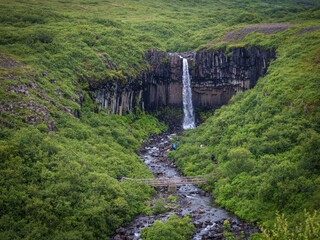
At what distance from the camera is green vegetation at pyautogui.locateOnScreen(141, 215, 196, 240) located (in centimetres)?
2428

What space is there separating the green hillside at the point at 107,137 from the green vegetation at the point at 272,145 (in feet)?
0.43

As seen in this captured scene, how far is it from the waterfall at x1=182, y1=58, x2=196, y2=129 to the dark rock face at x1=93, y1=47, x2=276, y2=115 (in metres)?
0.84

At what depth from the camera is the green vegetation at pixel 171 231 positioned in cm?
2428

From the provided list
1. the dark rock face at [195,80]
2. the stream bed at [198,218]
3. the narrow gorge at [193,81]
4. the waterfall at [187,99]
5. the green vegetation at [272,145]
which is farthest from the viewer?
the waterfall at [187,99]

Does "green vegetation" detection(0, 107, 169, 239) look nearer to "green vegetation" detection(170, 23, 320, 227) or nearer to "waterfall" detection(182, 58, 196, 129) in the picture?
"green vegetation" detection(170, 23, 320, 227)

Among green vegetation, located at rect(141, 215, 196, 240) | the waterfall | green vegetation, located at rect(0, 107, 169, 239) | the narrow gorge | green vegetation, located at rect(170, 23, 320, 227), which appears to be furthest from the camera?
the waterfall

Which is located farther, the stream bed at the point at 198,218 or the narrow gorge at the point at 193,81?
the narrow gorge at the point at 193,81

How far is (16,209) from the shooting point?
22.5 meters

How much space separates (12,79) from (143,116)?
30.5 metres

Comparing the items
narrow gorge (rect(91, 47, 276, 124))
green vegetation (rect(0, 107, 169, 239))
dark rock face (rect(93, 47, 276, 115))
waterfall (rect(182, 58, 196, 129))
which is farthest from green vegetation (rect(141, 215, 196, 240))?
waterfall (rect(182, 58, 196, 129))

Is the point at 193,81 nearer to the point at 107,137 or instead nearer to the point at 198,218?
the point at 107,137

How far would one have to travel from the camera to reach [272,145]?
3344 cm

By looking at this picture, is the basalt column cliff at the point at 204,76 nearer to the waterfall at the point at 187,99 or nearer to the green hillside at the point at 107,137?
the waterfall at the point at 187,99

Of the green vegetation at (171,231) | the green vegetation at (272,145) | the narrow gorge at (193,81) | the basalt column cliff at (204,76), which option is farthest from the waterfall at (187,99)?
the green vegetation at (171,231)
